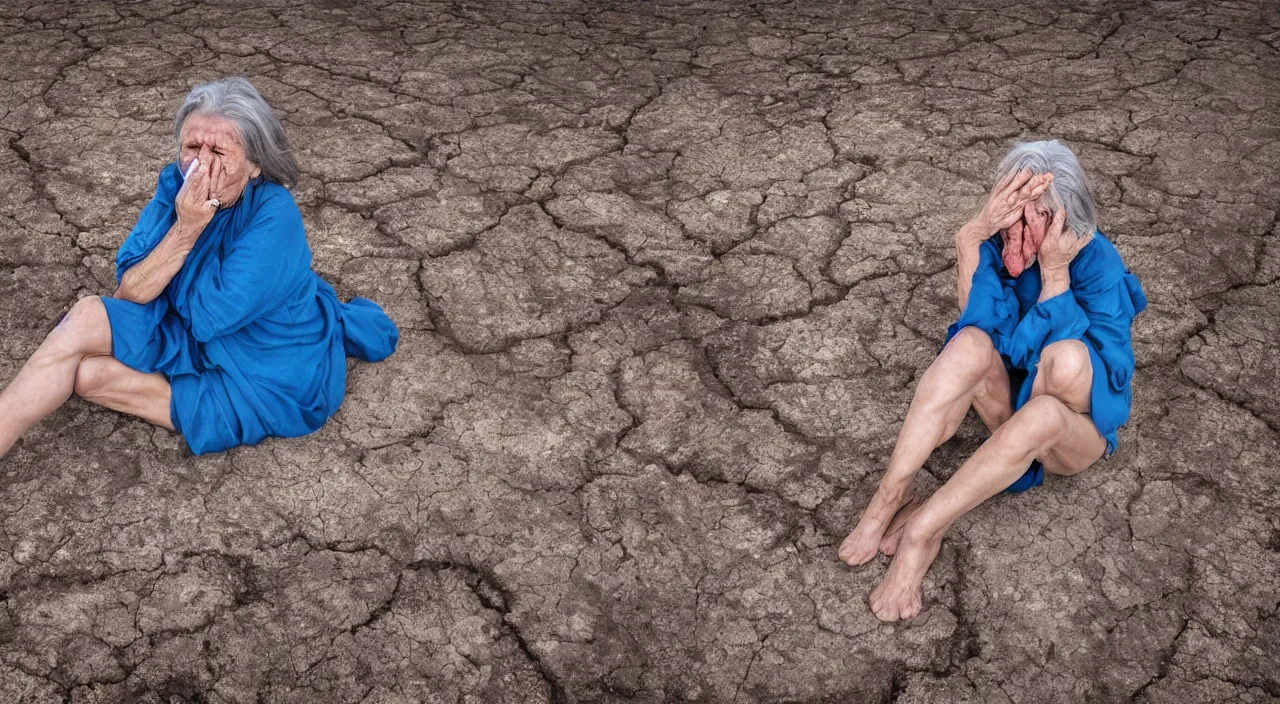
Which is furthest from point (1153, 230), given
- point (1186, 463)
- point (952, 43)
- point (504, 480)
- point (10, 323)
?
point (10, 323)

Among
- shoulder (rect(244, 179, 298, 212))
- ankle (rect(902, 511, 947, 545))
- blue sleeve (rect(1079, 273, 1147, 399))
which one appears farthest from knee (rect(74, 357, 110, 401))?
blue sleeve (rect(1079, 273, 1147, 399))

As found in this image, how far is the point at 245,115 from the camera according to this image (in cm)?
261

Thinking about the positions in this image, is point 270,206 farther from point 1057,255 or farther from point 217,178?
point 1057,255

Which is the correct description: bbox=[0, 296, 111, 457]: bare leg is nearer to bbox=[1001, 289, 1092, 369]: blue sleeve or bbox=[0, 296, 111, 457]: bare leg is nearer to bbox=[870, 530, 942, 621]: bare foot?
bbox=[870, 530, 942, 621]: bare foot

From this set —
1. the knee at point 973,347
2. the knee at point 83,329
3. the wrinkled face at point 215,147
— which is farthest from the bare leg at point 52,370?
the knee at point 973,347

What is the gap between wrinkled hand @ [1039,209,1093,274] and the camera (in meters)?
2.56

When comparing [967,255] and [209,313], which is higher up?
[967,255]

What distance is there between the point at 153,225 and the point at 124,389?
0.38 m

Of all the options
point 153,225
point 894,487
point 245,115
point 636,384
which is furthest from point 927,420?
point 153,225

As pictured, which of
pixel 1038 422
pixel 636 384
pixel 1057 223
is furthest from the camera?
pixel 636 384

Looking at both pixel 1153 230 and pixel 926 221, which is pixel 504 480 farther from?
pixel 1153 230

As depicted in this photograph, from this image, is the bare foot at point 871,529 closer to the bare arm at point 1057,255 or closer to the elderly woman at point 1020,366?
the elderly woman at point 1020,366

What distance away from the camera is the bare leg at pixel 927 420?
101 inches

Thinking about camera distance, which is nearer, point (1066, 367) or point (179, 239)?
point (1066, 367)
